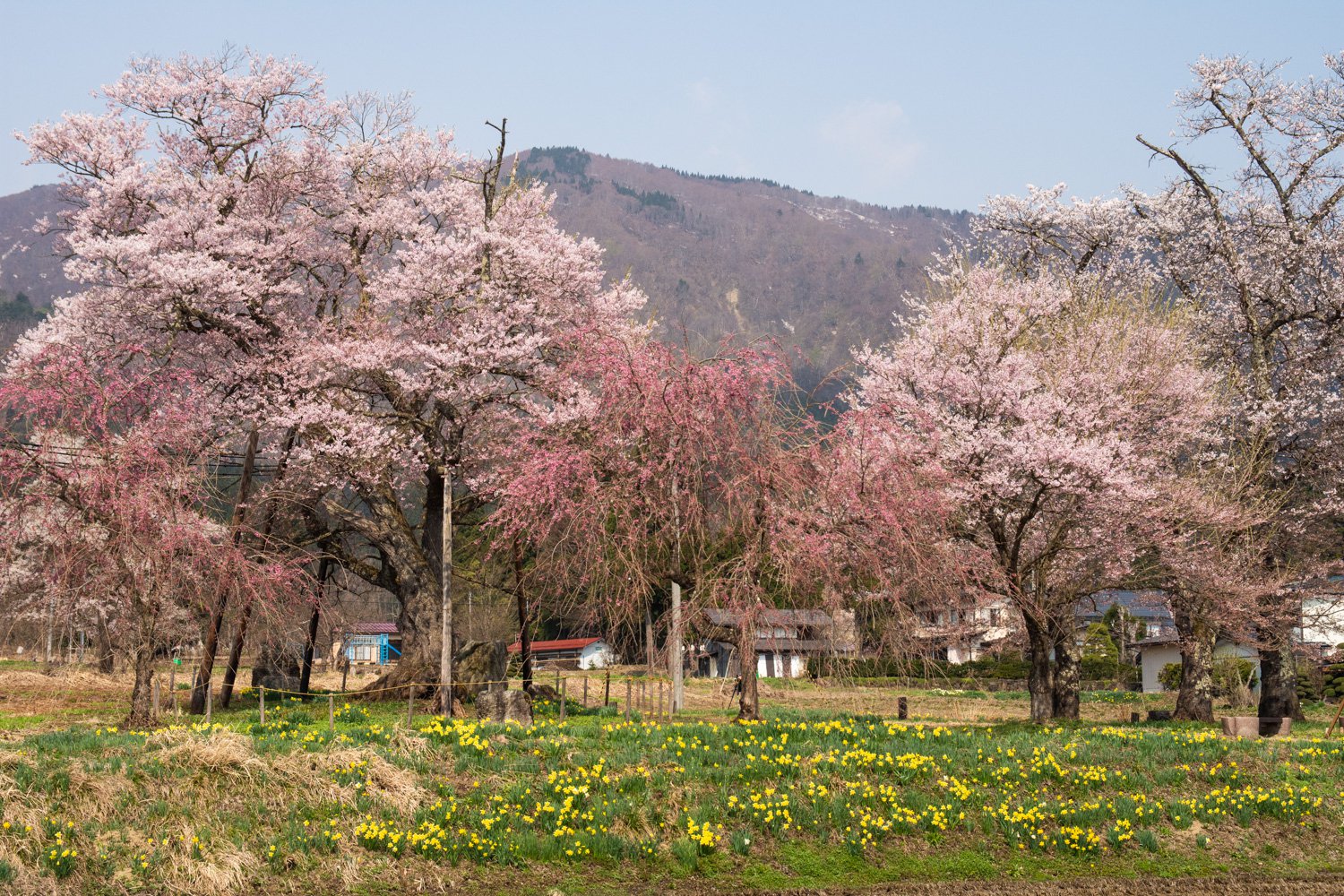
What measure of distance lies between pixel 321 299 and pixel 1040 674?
69.7 ft

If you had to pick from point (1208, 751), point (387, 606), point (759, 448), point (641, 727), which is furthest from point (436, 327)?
point (387, 606)

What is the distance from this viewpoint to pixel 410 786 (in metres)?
13.4

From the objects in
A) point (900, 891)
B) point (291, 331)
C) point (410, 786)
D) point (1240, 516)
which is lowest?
point (900, 891)

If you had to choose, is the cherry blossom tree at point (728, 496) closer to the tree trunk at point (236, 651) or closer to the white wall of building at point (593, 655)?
the tree trunk at point (236, 651)

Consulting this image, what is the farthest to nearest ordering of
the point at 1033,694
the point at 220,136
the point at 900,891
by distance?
the point at 220,136 → the point at 1033,694 → the point at 900,891

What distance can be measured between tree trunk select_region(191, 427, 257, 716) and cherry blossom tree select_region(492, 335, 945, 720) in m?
8.02

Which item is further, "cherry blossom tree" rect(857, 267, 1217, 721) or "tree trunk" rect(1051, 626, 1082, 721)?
"tree trunk" rect(1051, 626, 1082, 721)

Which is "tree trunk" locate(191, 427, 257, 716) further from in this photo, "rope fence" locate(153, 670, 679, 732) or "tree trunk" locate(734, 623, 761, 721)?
"tree trunk" locate(734, 623, 761, 721)

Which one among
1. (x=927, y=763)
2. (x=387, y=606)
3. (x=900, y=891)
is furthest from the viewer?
(x=387, y=606)

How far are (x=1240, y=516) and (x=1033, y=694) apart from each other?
24.5 feet

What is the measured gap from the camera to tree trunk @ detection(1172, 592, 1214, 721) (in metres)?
28.9

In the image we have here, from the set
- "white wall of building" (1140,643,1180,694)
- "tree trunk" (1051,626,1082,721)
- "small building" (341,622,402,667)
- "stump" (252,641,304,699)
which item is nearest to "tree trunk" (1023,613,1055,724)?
"tree trunk" (1051,626,1082,721)

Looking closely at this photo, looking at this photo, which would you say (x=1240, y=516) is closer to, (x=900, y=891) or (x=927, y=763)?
(x=927, y=763)

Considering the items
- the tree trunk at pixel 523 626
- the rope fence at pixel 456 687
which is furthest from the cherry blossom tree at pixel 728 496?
the tree trunk at pixel 523 626
